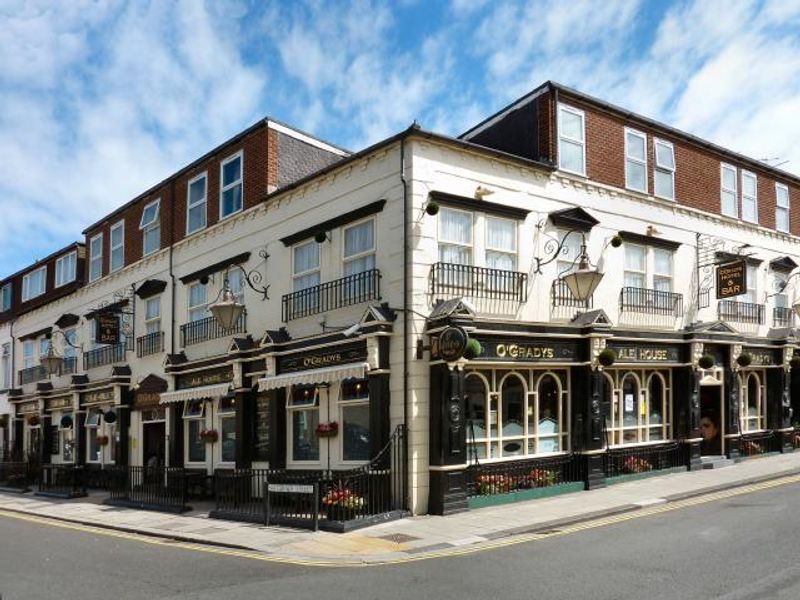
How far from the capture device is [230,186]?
836 inches

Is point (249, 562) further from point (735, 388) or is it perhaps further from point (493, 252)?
point (735, 388)

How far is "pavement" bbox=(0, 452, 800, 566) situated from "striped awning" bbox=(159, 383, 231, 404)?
3040mm

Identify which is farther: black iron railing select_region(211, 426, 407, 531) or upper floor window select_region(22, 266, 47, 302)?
upper floor window select_region(22, 266, 47, 302)

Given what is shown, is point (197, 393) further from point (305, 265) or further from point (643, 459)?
point (643, 459)

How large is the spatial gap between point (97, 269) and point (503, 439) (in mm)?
19417

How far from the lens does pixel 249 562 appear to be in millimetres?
10914

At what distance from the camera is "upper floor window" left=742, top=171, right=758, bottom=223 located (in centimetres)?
2273

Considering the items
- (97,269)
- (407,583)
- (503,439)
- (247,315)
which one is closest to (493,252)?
(503,439)

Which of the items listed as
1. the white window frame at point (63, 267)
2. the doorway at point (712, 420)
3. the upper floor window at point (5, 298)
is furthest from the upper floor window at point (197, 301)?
the upper floor window at point (5, 298)

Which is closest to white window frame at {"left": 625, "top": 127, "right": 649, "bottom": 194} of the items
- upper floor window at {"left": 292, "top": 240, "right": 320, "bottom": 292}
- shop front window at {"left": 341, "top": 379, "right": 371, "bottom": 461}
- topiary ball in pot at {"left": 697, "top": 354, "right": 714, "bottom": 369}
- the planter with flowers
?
topiary ball in pot at {"left": 697, "top": 354, "right": 714, "bottom": 369}

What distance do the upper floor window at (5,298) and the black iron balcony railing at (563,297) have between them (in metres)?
31.1

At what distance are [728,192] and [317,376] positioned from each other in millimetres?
13914

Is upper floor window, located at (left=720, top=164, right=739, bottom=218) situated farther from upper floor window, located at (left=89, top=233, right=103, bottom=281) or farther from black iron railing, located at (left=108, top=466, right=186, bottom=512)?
upper floor window, located at (left=89, top=233, right=103, bottom=281)

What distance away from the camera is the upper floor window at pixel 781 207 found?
24.0 metres
